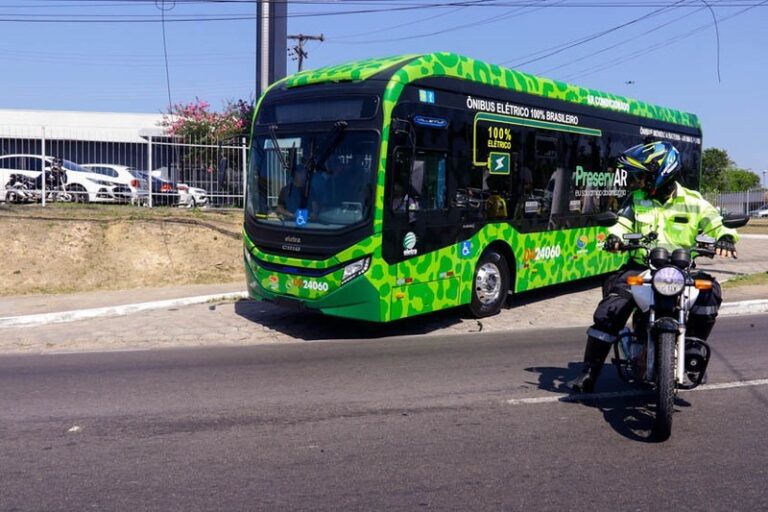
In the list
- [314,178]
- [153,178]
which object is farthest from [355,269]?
[153,178]

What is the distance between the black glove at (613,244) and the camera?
589 cm

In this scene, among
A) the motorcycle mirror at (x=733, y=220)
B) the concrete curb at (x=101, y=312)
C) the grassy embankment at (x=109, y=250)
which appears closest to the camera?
the motorcycle mirror at (x=733, y=220)

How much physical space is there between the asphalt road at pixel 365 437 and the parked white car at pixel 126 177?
978 cm

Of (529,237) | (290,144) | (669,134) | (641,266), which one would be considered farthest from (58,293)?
(669,134)

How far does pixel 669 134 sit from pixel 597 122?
3.10m

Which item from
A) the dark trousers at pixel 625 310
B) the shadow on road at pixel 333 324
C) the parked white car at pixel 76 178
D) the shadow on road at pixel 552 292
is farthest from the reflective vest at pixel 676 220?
the parked white car at pixel 76 178

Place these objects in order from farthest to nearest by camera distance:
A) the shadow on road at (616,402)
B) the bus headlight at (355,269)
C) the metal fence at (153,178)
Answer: the metal fence at (153,178) < the bus headlight at (355,269) < the shadow on road at (616,402)

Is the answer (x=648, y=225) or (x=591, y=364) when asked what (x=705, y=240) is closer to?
(x=648, y=225)

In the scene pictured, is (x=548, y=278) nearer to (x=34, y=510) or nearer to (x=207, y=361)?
(x=207, y=361)

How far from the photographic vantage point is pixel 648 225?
6.04 meters

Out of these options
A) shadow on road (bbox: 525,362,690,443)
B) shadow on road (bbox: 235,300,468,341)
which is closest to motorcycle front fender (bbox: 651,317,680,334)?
shadow on road (bbox: 525,362,690,443)

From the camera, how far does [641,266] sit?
6129 millimetres

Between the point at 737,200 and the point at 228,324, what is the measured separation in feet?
92.5

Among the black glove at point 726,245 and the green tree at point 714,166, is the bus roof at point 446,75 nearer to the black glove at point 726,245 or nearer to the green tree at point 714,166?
the black glove at point 726,245
